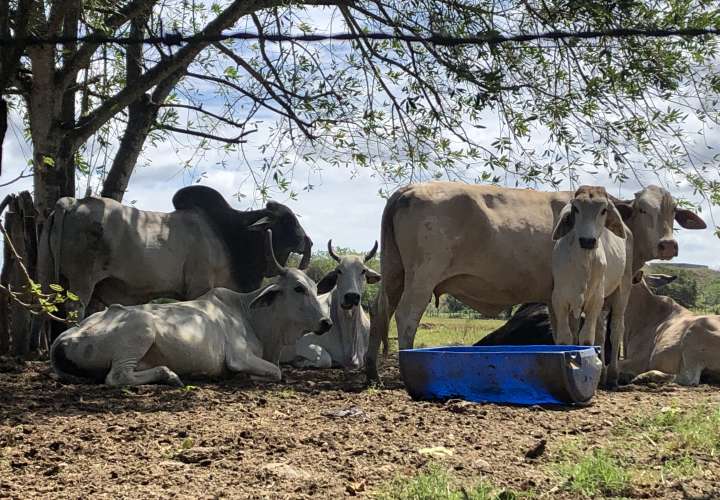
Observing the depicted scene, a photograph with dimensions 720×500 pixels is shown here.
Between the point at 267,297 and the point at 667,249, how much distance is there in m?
3.69

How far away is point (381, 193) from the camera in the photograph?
32.8 ft

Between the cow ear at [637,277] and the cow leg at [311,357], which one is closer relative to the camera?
the cow ear at [637,277]

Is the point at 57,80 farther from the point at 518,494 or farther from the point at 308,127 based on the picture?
the point at 518,494

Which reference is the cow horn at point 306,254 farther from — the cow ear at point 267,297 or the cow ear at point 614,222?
the cow ear at point 614,222

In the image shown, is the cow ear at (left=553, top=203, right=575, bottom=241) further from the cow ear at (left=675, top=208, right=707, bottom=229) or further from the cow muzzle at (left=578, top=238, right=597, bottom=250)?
the cow ear at (left=675, top=208, right=707, bottom=229)

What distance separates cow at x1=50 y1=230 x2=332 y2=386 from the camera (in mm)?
7004

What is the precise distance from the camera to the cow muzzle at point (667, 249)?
8.80 metres

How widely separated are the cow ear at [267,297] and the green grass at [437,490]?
450cm

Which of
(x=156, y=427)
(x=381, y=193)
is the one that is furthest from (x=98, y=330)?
(x=381, y=193)

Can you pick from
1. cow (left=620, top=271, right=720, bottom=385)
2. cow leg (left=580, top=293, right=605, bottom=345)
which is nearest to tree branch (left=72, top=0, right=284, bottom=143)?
cow leg (left=580, top=293, right=605, bottom=345)

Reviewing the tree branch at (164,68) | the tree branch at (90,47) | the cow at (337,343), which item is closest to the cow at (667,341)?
the cow at (337,343)

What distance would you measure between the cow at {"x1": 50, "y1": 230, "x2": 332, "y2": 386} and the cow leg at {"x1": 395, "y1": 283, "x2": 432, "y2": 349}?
78 centimetres

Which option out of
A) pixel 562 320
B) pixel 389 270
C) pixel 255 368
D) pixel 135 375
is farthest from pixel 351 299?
pixel 135 375

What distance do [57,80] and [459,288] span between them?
4.20 m
